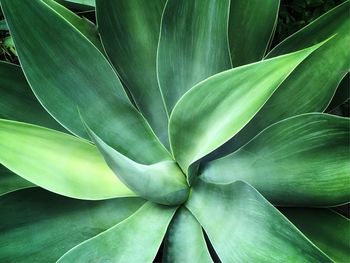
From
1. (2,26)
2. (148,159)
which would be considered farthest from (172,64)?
(2,26)

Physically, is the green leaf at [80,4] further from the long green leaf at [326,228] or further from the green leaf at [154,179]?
the long green leaf at [326,228]

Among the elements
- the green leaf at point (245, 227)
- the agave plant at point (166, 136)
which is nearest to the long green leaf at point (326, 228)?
the agave plant at point (166, 136)

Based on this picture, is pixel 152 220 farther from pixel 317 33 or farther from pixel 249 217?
pixel 317 33

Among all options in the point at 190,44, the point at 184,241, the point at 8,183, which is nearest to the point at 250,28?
the point at 190,44

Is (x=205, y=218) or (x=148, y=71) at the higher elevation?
(x=148, y=71)

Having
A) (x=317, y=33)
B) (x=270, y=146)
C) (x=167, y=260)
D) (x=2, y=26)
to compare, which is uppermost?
(x=2, y=26)

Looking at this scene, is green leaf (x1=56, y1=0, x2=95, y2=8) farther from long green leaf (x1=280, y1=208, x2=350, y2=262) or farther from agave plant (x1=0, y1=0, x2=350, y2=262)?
long green leaf (x1=280, y1=208, x2=350, y2=262)
